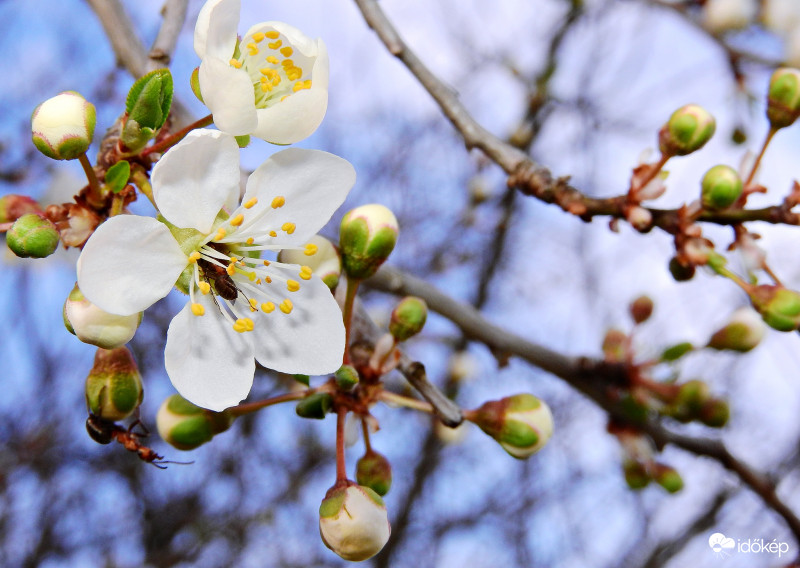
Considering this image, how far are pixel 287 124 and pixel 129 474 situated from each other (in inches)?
149

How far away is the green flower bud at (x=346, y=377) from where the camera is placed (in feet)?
3.61

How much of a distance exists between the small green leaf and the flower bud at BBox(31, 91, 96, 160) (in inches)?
1.9

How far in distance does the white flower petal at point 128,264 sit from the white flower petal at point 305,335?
0.17m

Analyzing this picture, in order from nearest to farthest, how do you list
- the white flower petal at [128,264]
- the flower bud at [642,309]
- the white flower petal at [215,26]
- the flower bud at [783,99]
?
the white flower petal at [128,264] < the white flower petal at [215,26] < the flower bud at [783,99] < the flower bud at [642,309]

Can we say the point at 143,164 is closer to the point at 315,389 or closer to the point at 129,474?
the point at 315,389

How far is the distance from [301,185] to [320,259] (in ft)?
0.48

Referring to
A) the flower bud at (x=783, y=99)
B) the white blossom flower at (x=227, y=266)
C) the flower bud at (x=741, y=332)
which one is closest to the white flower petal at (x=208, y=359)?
the white blossom flower at (x=227, y=266)

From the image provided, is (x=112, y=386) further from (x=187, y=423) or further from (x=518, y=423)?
(x=518, y=423)

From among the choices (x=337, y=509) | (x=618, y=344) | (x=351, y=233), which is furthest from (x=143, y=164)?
(x=618, y=344)

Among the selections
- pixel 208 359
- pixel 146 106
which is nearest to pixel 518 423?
pixel 208 359

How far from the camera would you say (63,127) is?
954 mm

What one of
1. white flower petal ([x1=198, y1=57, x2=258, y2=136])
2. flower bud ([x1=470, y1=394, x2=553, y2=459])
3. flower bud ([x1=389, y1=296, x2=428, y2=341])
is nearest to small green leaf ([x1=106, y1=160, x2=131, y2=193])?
white flower petal ([x1=198, y1=57, x2=258, y2=136])

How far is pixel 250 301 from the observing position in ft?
3.55

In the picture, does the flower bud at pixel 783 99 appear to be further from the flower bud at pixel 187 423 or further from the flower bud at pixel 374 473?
the flower bud at pixel 187 423
